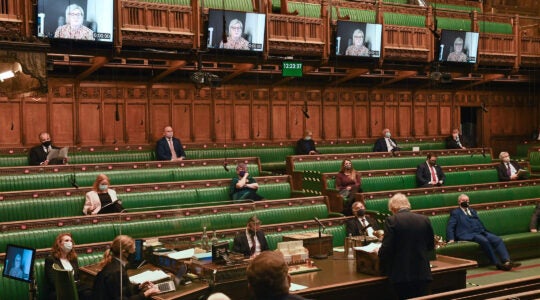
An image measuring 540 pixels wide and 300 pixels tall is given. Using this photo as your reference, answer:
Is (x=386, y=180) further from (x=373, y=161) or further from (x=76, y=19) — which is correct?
(x=76, y=19)

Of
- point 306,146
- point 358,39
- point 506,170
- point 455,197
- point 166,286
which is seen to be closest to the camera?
point 166,286

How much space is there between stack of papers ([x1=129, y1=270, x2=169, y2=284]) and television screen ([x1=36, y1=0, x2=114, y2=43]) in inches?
255

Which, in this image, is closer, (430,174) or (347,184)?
(347,184)

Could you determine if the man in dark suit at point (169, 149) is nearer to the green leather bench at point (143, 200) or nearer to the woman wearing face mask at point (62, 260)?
the green leather bench at point (143, 200)

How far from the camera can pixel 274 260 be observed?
130 inches

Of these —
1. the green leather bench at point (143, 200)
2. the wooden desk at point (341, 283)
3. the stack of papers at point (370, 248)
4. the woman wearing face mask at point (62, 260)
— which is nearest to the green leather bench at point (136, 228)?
the green leather bench at point (143, 200)

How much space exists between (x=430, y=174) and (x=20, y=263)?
838 cm

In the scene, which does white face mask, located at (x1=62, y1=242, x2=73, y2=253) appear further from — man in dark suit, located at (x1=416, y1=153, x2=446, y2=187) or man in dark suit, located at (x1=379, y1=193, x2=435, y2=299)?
man in dark suit, located at (x1=416, y1=153, x2=446, y2=187)

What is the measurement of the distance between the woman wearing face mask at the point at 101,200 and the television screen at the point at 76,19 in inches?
128

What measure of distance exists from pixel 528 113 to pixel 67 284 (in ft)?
54.7

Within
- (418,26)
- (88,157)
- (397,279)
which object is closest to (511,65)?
(418,26)

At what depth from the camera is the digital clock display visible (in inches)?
520

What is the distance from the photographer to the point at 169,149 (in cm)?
1188

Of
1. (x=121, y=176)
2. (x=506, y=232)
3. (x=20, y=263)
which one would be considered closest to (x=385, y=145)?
(x=506, y=232)
